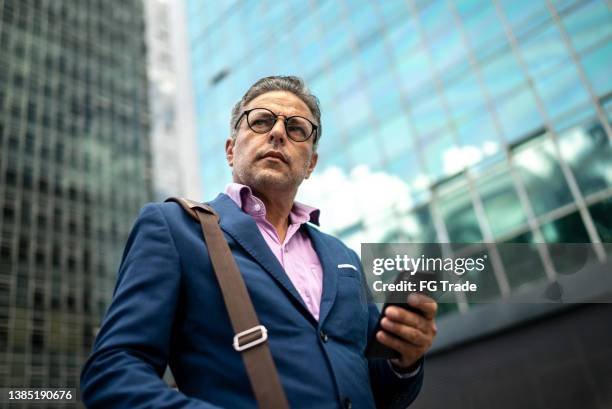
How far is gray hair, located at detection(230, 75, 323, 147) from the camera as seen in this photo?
255cm

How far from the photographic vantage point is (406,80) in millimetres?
15164

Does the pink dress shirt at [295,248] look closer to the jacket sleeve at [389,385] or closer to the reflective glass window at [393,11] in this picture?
the jacket sleeve at [389,385]

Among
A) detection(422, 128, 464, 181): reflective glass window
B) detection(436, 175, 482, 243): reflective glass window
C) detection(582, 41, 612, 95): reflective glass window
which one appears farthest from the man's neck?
detection(422, 128, 464, 181): reflective glass window

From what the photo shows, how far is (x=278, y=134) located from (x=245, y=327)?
1.10 meters

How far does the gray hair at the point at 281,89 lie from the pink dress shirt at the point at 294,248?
53 centimetres

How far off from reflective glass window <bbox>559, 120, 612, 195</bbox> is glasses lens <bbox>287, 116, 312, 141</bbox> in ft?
33.1

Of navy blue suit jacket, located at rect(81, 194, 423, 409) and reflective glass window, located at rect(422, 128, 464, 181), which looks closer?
navy blue suit jacket, located at rect(81, 194, 423, 409)

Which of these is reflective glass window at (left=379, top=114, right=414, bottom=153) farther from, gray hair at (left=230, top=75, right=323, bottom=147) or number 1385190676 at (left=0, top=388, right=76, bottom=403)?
gray hair at (left=230, top=75, right=323, bottom=147)

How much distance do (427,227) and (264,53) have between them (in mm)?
10835

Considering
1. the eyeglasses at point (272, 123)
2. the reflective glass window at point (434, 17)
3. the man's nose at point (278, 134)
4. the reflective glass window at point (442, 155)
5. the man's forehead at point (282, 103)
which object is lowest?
the man's nose at point (278, 134)

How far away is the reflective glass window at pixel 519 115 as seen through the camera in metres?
12.1

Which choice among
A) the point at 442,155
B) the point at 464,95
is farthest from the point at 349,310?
the point at 464,95

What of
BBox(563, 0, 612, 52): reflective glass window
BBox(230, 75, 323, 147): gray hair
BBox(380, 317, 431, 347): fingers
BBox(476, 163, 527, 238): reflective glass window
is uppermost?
BBox(563, 0, 612, 52): reflective glass window

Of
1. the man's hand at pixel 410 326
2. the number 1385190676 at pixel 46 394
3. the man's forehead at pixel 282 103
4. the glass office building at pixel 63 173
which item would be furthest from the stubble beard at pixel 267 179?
the glass office building at pixel 63 173
